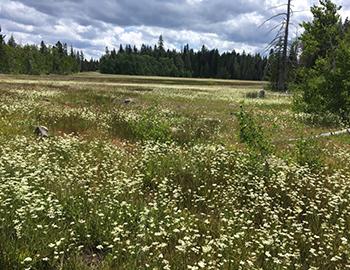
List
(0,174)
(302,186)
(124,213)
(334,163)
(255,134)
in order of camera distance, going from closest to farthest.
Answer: (124,213) → (0,174) → (302,186) → (255,134) → (334,163)

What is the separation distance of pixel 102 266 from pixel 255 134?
242 inches

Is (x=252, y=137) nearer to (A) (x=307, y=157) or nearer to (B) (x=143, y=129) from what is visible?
(A) (x=307, y=157)

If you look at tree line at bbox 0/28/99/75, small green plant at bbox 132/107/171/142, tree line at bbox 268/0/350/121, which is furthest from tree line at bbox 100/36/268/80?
small green plant at bbox 132/107/171/142

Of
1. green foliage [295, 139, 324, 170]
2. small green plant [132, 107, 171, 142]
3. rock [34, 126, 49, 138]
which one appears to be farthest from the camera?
rock [34, 126, 49, 138]

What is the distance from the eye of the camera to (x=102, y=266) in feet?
16.9

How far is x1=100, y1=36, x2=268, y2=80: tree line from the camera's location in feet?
495

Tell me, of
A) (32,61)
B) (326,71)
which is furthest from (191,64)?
(326,71)

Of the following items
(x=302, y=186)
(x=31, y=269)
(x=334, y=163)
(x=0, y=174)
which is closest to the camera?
(x=31, y=269)

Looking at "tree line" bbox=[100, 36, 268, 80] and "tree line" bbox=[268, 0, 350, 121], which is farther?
"tree line" bbox=[100, 36, 268, 80]

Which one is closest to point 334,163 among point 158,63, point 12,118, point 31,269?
point 31,269

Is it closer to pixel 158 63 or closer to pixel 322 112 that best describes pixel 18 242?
pixel 322 112

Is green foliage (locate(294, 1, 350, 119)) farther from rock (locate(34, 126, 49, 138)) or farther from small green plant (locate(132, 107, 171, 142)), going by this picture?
rock (locate(34, 126, 49, 138))

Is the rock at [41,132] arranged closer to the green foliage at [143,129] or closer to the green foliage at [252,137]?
the green foliage at [143,129]

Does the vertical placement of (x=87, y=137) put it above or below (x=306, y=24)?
below
